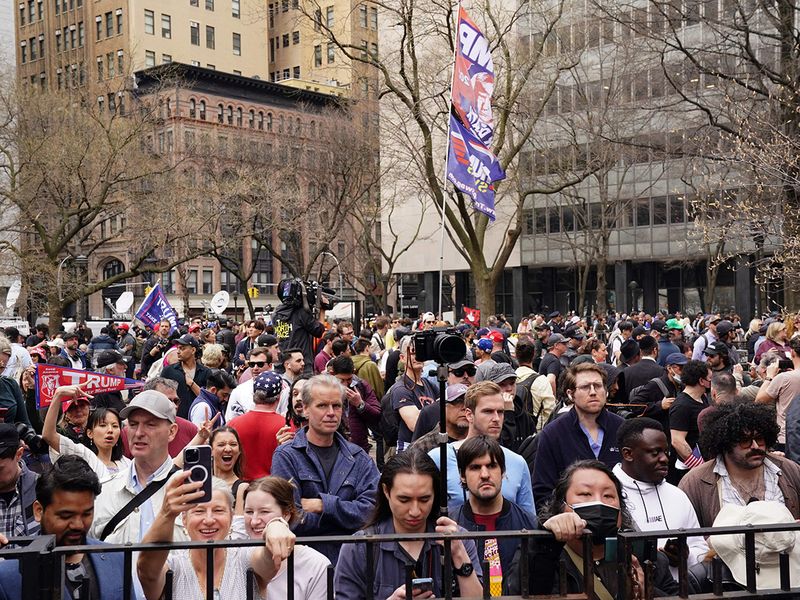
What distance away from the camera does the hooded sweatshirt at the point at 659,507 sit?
4988mm

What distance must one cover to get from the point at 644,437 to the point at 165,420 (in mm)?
2673

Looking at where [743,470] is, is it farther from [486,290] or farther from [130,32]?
[130,32]

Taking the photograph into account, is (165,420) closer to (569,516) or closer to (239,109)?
(569,516)

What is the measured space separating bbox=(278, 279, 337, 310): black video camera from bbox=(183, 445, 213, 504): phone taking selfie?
25.5 feet

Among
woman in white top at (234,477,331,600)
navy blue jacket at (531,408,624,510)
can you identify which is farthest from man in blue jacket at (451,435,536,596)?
navy blue jacket at (531,408,624,510)

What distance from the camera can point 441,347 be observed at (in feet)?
17.2

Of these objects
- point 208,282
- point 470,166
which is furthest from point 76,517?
point 208,282

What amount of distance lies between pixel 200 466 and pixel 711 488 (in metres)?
3.18

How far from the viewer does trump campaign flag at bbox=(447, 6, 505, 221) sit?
11.6 meters

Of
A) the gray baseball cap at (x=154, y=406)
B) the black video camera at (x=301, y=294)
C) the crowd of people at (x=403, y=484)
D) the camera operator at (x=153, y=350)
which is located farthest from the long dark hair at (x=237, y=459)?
the camera operator at (x=153, y=350)

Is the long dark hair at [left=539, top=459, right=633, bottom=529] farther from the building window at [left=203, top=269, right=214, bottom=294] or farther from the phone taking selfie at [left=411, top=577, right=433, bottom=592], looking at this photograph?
the building window at [left=203, top=269, right=214, bottom=294]

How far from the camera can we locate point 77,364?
694 inches

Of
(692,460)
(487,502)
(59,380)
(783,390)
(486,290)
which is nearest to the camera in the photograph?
(487,502)

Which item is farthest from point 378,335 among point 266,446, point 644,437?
point 644,437
